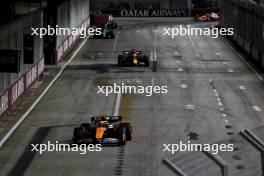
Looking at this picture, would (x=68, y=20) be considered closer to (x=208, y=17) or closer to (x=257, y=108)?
(x=257, y=108)

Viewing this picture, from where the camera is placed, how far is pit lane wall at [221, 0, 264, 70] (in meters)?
63.6

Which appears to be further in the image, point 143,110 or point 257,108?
point 257,108

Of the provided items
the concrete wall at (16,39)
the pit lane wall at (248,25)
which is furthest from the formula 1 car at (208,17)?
the concrete wall at (16,39)

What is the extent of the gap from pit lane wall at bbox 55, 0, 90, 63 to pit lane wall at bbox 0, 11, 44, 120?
419 inches

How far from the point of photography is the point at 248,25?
72688mm

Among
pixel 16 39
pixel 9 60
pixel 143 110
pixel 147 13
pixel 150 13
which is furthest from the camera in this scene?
pixel 150 13

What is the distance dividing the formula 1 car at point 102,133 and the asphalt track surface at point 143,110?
39cm

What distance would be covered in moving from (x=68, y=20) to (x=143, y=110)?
36.7 meters

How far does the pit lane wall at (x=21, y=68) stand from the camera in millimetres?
39006

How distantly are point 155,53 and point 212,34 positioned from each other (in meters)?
24.7

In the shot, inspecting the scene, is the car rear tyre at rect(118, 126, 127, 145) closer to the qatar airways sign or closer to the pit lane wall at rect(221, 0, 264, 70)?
the pit lane wall at rect(221, 0, 264, 70)

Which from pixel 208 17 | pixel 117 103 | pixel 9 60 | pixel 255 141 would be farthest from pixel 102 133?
pixel 208 17

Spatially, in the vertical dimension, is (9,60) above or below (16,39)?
below

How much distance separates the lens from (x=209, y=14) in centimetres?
12194
